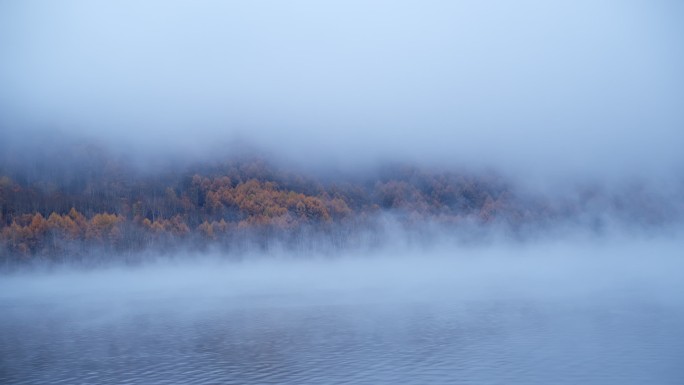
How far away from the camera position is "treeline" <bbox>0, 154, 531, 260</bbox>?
86188 mm

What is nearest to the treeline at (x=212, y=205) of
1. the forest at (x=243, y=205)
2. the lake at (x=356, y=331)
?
the forest at (x=243, y=205)

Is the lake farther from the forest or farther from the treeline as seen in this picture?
the forest

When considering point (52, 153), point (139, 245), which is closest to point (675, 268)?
point (139, 245)

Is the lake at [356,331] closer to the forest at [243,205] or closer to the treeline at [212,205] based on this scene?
the treeline at [212,205]

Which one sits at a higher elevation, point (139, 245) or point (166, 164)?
point (166, 164)

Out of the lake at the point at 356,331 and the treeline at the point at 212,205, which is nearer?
the lake at the point at 356,331

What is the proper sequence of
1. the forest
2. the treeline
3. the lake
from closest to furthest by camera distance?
the lake → the treeline → the forest

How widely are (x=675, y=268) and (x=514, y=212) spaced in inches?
2158

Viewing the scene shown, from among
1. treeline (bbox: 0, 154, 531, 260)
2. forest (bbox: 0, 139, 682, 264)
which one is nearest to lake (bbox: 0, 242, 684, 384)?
treeline (bbox: 0, 154, 531, 260)

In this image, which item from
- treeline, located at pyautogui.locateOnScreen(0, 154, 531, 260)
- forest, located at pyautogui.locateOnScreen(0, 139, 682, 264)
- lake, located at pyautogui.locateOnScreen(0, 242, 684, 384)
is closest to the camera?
lake, located at pyautogui.locateOnScreen(0, 242, 684, 384)

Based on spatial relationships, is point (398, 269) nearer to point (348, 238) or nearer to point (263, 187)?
point (348, 238)

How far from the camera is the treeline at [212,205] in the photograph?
8619cm

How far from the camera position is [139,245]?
8881cm

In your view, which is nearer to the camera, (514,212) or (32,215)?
(32,215)
